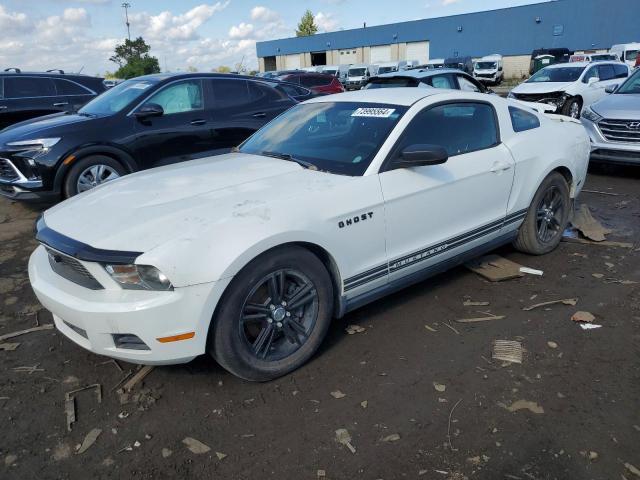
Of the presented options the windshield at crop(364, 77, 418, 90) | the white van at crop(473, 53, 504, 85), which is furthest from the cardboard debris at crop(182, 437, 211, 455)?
the white van at crop(473, 53, 504, 85)

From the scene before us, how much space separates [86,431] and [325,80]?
54.5 feet

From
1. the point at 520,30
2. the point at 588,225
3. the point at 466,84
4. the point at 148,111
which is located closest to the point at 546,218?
the point at 588,225

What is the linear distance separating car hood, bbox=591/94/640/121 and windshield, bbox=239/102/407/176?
5594 mm

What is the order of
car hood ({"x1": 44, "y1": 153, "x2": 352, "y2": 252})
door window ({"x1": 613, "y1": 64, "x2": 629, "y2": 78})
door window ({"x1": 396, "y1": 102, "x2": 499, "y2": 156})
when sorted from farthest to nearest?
door window ({"x1": 613, "y1": 64, "x2": 629, "y2": 78}) → door window ({"x1": 396, "y1": 102, "x2": 499, "y2": 156}) → car hood ({"x1": 44, "y1": 153, "x2": 352, "y2": 252})

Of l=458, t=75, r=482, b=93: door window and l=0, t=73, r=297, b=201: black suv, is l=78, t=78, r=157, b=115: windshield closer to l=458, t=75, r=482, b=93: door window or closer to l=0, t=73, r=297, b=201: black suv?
l=0, t=73, r=297, b=201: black suv

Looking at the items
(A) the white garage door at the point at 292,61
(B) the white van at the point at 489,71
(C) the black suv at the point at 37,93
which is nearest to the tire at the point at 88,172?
(C) the black suv at the point at 37,93

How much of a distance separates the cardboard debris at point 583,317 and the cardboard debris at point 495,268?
72 cm

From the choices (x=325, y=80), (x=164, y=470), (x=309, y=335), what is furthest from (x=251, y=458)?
(x=325, y=80)

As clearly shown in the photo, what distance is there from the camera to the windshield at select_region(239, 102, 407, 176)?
340 cm

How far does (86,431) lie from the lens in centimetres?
258

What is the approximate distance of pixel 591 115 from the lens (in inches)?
316

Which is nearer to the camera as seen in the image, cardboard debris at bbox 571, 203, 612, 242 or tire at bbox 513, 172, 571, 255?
tire at bbox 513, 172, 571, 255

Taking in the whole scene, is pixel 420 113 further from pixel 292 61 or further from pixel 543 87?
pixel 292 61

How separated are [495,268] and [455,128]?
132 centimetres
